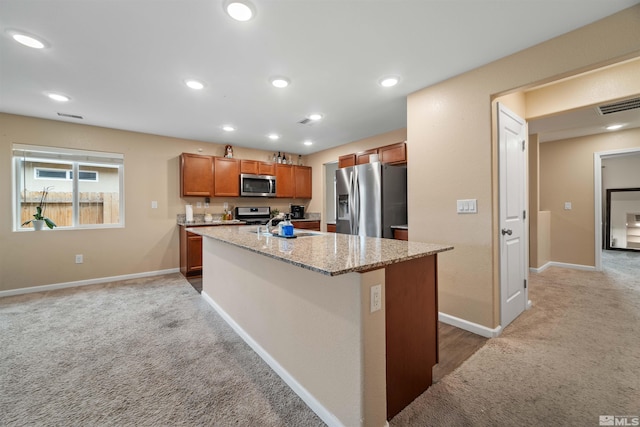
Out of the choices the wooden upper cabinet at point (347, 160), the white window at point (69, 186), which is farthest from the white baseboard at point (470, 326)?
the white window at point (69, 186)

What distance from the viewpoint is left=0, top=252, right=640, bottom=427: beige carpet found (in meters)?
1.42

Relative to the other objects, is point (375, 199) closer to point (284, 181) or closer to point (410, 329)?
point (410, 329)

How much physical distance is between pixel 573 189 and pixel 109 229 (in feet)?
25.3

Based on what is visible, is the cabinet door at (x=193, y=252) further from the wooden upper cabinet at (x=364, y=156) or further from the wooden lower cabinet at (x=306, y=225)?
the wooden upper cabinet at (x=364, y=156)

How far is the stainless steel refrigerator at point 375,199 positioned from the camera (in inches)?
134

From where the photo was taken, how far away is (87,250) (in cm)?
383

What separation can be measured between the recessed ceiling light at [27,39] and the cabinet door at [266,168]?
10.8 feet

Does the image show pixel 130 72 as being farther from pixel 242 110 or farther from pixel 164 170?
pixel 164 170

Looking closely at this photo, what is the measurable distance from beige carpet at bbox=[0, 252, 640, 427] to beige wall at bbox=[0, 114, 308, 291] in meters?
0.86

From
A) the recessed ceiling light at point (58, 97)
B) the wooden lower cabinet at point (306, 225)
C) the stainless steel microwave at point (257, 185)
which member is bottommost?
the wooden lower cabinet at point (306, 225)

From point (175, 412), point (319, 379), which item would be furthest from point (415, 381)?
point (175, 412)

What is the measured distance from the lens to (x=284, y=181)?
544 centimetres

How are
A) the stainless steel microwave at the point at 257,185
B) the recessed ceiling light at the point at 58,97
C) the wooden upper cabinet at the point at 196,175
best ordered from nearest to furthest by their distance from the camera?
the recessed ceiling light at the point at 58,97 < the wooden upper cabinet at the point at 196,175 < the stainless steel microwave at the point at 257,185

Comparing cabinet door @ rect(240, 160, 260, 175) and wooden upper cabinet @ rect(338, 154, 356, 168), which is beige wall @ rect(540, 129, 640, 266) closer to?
wooden upper cabinet @ rect(338, 154, 356, 168)
